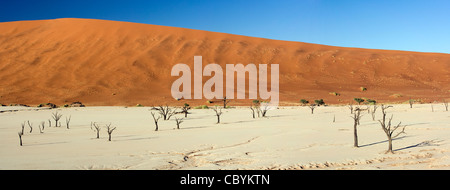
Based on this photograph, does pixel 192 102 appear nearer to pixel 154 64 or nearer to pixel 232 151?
pixel 154 64

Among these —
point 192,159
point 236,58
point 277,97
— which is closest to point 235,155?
point 192,159

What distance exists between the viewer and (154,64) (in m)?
46.7

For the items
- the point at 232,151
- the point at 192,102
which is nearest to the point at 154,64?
the point at 192,102

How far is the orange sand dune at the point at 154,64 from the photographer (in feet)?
126

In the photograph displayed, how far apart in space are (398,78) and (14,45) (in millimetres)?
54273

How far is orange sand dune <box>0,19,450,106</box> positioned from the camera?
126 feet

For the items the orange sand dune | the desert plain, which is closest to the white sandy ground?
the desert plain

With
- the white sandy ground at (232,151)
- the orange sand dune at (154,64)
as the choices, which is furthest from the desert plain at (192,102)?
the orange sand dune at (154,64)

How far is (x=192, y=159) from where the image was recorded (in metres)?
7.93

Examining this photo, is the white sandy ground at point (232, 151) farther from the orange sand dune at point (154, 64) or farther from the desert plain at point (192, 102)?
the orange sand dune at point (154, 64)

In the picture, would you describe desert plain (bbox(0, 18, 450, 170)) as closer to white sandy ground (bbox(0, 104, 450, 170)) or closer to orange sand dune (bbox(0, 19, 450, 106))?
white sandy ground (bbox(0, 104, 450, 170))

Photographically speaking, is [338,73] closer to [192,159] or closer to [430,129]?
[430,129]
